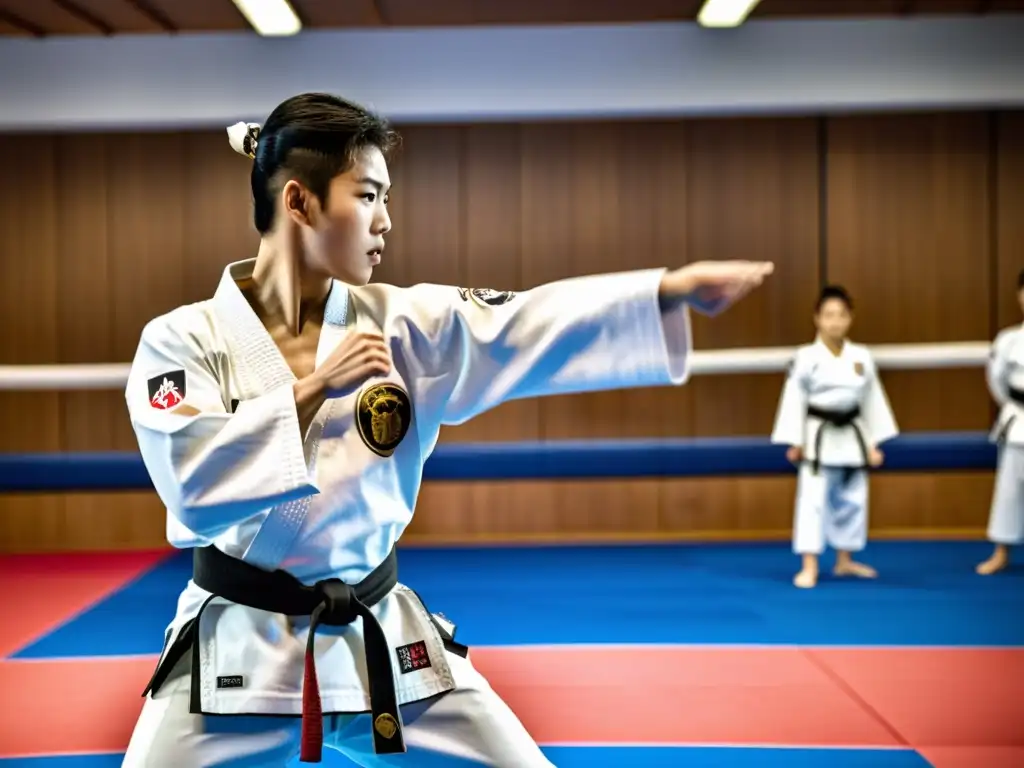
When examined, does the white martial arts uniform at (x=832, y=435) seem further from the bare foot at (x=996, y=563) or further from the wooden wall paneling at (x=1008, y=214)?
the wooden wall paneling at (x=1008, y=214)

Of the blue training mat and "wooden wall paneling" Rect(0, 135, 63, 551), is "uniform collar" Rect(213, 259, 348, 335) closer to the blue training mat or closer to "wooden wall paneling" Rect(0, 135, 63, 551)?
the blue training mat

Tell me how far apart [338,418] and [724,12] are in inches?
217

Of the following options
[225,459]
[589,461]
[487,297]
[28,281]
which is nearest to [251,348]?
[225,459]

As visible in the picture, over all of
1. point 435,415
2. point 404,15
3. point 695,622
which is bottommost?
point 695,622

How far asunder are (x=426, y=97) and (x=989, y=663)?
4689 mm

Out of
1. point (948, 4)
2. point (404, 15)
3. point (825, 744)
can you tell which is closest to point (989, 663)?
point (825, 744)

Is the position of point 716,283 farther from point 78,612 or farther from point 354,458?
point 78,612

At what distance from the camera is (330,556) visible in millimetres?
1445

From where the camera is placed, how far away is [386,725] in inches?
55.7

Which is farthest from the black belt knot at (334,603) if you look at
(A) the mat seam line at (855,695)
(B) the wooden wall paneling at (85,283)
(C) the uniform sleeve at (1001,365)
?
(B) the wooden wall paneling at (85,283)

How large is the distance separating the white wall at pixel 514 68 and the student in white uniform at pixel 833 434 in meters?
1.88

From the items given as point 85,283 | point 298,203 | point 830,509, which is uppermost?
point 85,283

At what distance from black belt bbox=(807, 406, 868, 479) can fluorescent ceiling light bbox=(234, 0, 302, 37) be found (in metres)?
3.98

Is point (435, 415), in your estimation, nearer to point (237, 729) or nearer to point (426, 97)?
point (237, 729)
